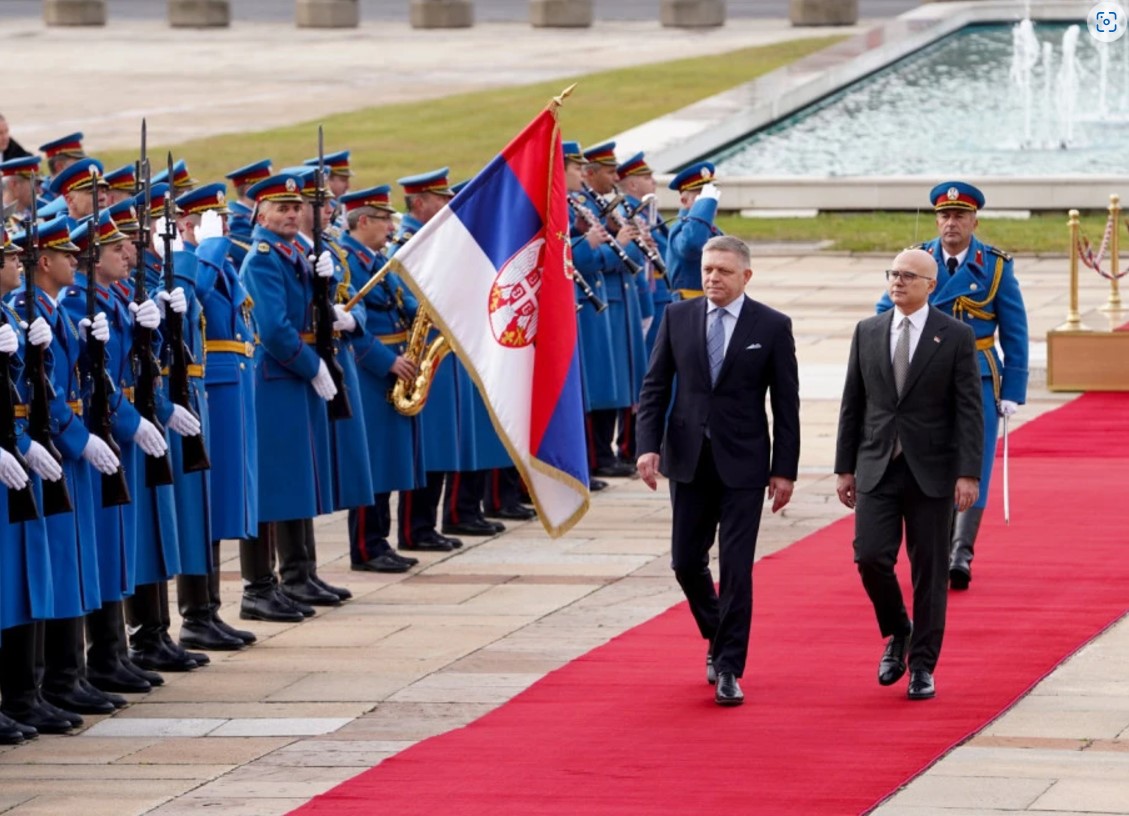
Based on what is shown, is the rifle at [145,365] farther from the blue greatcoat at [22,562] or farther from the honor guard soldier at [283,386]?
the honor guard soldier at [283,386]

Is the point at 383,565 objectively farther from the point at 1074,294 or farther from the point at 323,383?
the point at 1074,294

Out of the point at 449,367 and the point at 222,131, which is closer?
the point at 449,367

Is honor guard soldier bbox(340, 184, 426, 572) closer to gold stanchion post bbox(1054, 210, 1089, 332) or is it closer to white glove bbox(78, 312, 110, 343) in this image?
white glove bbox(78, 312, 110, 343)

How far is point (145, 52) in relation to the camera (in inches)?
1735

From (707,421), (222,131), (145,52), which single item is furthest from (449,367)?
(145,52)

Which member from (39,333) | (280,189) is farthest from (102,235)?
(280,189)

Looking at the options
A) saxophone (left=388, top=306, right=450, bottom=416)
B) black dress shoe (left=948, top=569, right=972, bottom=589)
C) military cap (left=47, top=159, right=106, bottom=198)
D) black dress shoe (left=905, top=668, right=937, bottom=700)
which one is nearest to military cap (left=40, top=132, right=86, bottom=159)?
military cap (left=47, top=159, right=106, bottom=198)

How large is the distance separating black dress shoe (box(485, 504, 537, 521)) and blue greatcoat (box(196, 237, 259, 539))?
124 inches

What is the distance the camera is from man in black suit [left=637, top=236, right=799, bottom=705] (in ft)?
31.9

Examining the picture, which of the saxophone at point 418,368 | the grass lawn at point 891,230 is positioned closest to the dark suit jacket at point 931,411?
the saxophone at point 418,368

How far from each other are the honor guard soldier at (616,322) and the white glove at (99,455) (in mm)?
5783

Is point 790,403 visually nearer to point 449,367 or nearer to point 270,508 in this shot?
point 270,508

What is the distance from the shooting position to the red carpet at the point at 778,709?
27.3 feet

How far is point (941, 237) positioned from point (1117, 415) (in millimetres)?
5599
